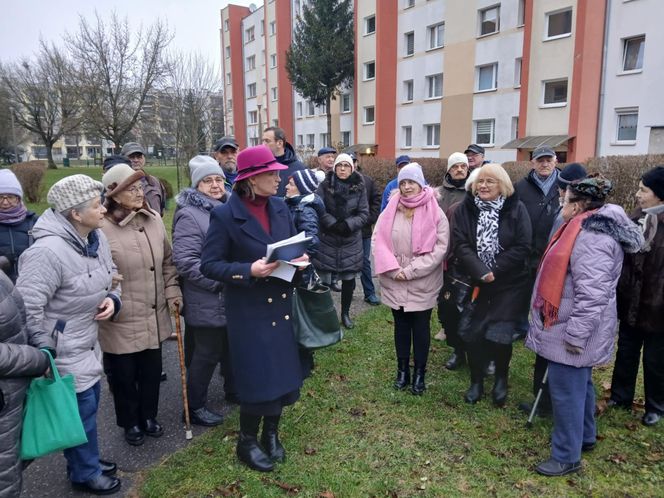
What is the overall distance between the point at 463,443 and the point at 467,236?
165 cm

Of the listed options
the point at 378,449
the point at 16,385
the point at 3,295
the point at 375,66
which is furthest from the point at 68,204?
the point at 375,66

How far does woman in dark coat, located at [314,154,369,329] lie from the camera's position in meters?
5.80

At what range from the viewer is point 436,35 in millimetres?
28484

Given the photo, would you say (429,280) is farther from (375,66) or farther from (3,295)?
(375,66)

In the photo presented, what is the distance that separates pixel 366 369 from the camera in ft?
16.1

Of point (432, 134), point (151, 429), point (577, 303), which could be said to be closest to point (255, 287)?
point (151, 429)

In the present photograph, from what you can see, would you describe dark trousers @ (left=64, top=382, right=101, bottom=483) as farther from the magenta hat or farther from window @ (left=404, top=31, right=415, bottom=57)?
window @ (left=404, top=31, right=415, bottom=57)

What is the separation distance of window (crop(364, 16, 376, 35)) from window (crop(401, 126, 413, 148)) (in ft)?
23.7

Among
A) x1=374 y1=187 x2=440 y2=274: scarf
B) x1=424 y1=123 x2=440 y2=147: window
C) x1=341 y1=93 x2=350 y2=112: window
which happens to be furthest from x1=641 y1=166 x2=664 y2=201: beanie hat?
x1=341 y1=93 x2=350 y2=112: window

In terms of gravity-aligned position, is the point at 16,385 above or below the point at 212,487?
above

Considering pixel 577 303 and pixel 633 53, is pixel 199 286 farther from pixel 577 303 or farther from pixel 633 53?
pixel 633 53

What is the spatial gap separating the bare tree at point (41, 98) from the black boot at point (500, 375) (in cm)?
3567

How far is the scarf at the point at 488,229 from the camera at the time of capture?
395cm

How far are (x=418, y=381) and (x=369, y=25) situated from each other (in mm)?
33149
